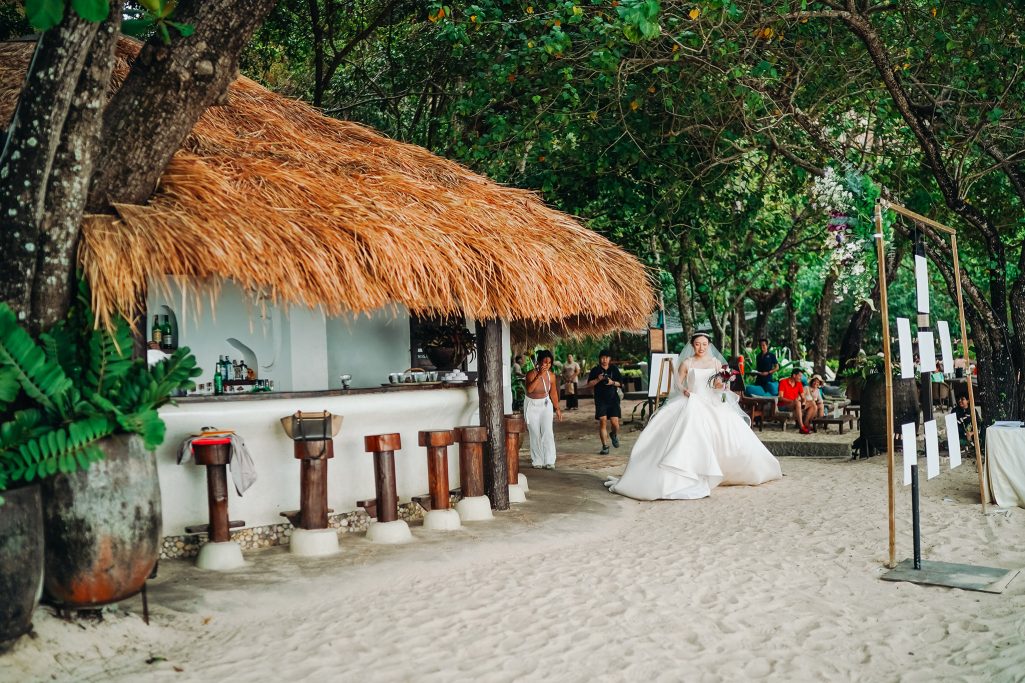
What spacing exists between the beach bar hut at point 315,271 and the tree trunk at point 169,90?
0.29m

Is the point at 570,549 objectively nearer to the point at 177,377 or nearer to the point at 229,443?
the point at 229,443

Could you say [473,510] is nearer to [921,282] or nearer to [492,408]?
[492,408]

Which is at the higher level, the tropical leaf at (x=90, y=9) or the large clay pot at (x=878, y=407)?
the tropical leaf at (x=90, y=9)

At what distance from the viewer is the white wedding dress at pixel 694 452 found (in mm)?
8914

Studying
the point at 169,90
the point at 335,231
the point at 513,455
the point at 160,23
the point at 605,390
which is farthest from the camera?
the point at 605,390

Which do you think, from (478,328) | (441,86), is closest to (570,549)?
(478,328)

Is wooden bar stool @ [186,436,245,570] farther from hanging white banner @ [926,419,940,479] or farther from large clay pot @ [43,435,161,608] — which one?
hanging white banner @ [926,419,940,479]

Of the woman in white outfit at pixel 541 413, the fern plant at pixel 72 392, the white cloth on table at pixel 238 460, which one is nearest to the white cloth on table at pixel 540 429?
the woman in white outfit at pixel 541 413

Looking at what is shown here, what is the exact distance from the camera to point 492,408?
8.27 metres

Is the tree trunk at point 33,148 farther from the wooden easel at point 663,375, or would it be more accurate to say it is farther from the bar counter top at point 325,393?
the wooden easel at point 663,375

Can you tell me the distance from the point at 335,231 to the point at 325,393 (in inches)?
57.8

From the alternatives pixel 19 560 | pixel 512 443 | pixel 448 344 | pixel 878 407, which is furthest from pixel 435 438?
pixel 878 407

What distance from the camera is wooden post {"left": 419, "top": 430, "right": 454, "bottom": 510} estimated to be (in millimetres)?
7504

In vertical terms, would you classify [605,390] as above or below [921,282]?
below
